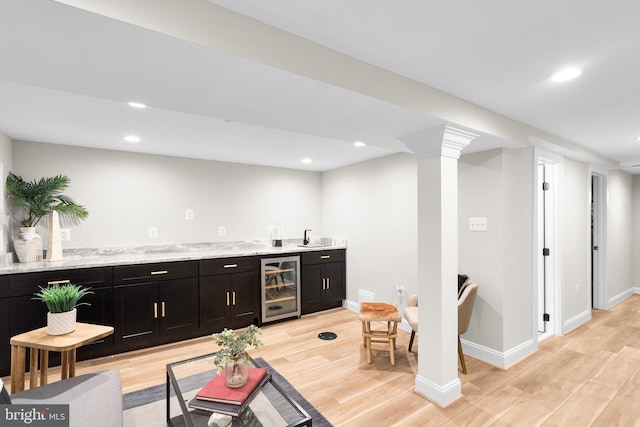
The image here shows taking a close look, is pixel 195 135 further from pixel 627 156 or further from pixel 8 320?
pixel 627 156

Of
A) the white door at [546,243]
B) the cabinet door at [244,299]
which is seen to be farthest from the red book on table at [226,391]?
the white door at [546,243]

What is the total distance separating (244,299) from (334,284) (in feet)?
4.63

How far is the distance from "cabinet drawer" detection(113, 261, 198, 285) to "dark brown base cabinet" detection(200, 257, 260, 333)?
0.15 metres

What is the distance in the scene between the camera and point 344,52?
158 centimetres

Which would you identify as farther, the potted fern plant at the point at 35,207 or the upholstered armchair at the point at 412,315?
the potted fern plant at the point at 35,207

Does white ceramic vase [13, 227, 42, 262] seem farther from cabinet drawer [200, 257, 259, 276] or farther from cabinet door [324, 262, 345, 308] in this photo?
cabinet door [324, 262, 345, 308]

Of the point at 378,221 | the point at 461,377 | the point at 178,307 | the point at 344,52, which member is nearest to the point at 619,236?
the point at 378,221

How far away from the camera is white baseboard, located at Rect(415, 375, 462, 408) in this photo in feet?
7.29

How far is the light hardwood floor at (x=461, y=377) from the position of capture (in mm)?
2098

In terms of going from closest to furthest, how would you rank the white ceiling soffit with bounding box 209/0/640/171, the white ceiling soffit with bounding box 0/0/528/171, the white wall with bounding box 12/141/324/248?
the white ceiling soffit with bounding box 0/0/528/171 < the white ceiling soffit with bounding box 209/0/640/171 < the white wall with bounding box 12/141/324/248

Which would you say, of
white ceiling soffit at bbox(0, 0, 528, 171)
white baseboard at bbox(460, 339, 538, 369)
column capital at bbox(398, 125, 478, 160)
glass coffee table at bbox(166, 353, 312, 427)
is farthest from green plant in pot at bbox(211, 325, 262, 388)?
white baseboard at bbox(460, 339, 538, 369)

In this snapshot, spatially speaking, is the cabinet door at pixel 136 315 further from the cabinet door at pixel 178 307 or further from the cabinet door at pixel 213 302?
the cabinet door at pixel 213 302

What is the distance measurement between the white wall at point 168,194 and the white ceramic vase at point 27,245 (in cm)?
24

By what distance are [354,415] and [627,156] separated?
15.9ft
